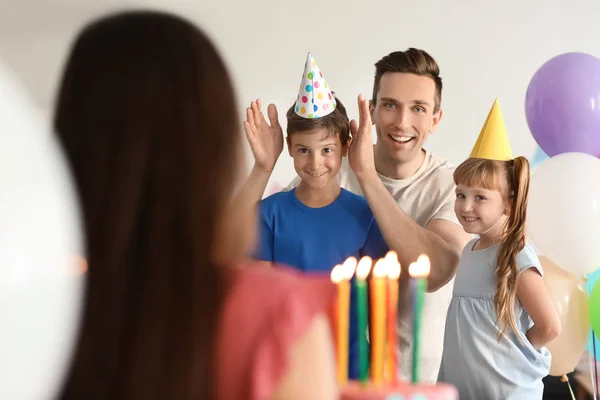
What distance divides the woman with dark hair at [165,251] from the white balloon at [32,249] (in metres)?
0.07

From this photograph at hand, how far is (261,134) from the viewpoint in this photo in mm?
1852

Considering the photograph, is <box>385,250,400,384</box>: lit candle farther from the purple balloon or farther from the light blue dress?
the purple balloon

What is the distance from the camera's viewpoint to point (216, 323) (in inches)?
29.3

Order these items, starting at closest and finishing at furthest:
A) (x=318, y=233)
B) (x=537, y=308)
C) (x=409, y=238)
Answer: (x=409, y=238) → (x=318, y=233) → (x=537, y=308)

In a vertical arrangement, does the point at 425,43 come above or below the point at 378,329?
above

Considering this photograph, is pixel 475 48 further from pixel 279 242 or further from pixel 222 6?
pixel 279 242

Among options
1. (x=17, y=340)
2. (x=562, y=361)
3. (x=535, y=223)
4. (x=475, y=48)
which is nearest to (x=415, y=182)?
(x=535, y=223)

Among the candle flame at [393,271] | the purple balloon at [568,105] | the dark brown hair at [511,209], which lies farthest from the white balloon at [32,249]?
the purple balloon at [568,105]

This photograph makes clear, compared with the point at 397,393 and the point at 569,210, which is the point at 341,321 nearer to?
the point at 397,393

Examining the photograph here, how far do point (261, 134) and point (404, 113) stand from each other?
0.40 metres

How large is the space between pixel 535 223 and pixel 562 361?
45 centimetres

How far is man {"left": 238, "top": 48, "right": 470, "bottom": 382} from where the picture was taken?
1789 mm

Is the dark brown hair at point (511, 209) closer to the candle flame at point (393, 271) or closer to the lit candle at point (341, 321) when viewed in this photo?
the candle flame at point (393, 271)

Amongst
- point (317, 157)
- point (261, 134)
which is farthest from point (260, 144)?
point (317, 157)
